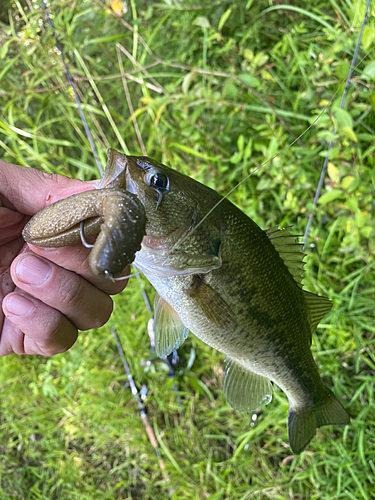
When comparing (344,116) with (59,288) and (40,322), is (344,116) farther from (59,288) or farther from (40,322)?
(40,322)

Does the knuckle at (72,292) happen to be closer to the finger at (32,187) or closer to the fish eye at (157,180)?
the finger at (32,187)

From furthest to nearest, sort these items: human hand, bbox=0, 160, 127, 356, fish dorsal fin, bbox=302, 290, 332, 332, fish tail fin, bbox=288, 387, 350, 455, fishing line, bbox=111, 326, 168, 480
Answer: fishing line, bbox=111, 326, 168, 480, fish tail fin, bbox=288, 387, 350, 455, fish dorsal fin, bbox=302, 290, 332, 332, human hand, bbox=0, 160, 127, 356

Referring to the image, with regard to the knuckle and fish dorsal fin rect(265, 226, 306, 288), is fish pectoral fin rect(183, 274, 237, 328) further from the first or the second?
the knuckle

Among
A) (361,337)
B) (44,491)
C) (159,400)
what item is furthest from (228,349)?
(44,491)

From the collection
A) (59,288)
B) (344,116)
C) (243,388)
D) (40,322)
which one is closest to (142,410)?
(243,388)

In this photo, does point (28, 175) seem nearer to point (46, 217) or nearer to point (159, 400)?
point (46, 217)

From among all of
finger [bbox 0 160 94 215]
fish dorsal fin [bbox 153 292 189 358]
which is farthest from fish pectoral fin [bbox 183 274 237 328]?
finger [bbox 0 160 94 215]

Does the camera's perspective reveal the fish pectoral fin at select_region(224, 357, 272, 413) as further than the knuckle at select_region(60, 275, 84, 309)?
Yes
